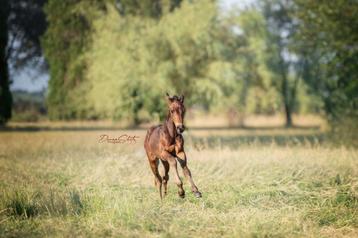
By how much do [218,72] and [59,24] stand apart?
2033 centimetres

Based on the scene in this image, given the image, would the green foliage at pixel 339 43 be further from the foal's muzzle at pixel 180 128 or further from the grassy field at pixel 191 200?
the foal's muzzle at pixel 180 128

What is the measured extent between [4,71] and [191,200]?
28437 millimetres

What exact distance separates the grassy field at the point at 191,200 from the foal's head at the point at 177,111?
1.49 metres

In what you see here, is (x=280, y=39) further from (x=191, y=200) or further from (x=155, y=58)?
(x=191, y=200)

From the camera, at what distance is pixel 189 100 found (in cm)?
2820

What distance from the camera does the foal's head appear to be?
325 inches

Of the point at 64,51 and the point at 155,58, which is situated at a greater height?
the point at 64,51

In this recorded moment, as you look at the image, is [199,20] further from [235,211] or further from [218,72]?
[235,211]

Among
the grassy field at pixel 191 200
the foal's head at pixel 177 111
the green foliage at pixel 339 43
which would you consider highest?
the green foliage at pixel 339 43

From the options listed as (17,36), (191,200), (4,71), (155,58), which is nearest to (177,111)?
(191,200)

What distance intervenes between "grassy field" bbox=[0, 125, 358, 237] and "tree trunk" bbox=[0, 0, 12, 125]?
20838mm

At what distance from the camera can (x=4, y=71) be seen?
34.8m

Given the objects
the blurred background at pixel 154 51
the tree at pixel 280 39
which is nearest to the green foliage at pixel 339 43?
the blurred background at pixel 154 51

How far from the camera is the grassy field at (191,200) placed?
304 inches
